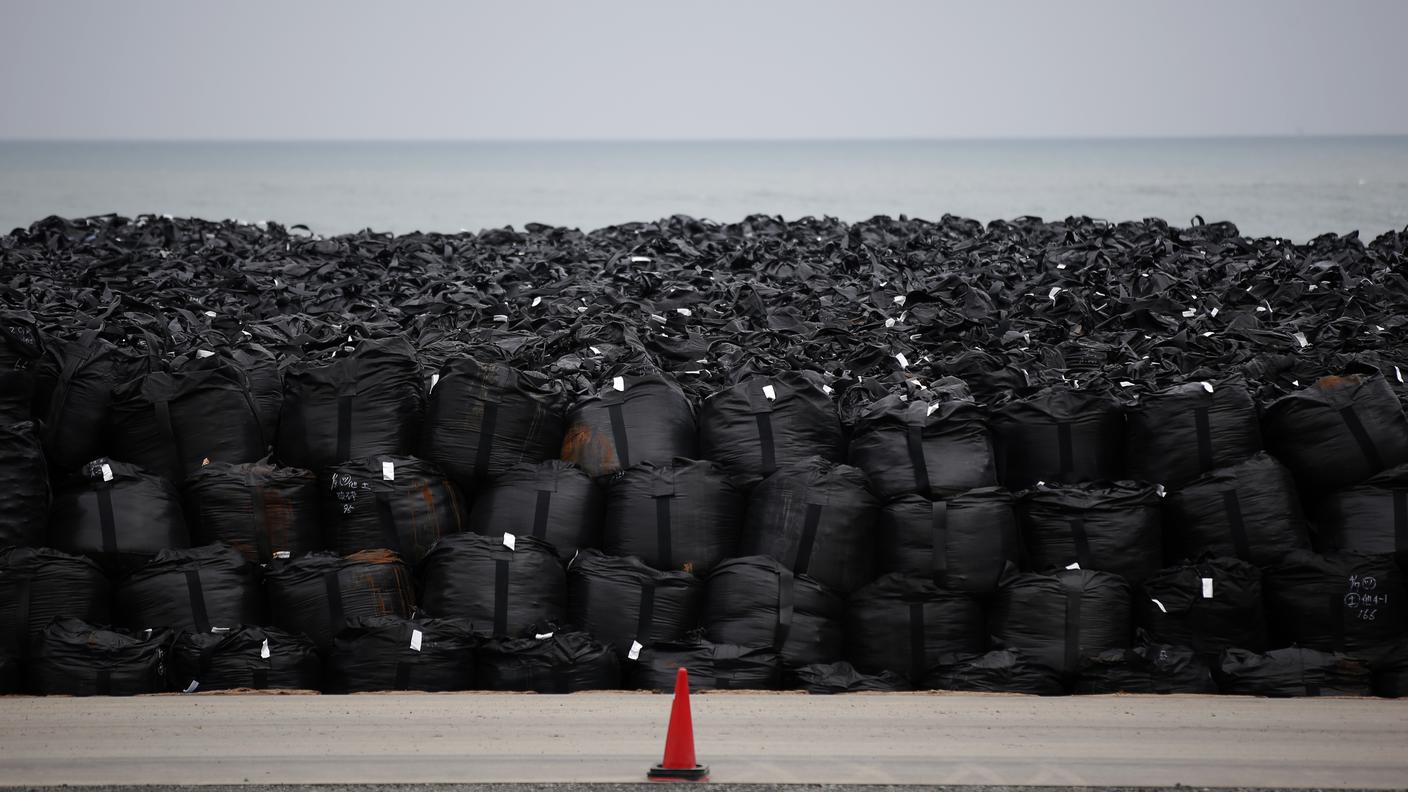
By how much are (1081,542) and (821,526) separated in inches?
39.4

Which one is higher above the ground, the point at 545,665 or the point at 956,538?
the point at 956,538

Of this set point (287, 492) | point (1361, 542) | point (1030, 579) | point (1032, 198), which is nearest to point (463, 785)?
point (287, 492)

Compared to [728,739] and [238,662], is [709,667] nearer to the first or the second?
[728,739]

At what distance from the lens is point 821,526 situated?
471 centimetres

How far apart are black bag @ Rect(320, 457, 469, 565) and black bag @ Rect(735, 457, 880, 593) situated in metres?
1.25

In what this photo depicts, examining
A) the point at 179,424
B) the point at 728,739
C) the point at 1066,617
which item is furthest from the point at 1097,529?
the point at 179,424

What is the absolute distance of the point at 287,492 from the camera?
191 inches

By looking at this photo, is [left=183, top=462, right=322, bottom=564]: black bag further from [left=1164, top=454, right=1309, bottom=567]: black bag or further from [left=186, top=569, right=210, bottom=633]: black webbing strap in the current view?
[left=1164, top=454, right=1309, bottom=567]: black bag

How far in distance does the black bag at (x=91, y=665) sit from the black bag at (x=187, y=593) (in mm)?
150

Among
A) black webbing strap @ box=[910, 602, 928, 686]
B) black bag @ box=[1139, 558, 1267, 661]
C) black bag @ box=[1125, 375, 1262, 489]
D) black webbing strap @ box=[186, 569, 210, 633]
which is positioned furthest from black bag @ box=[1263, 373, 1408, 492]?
black webbing strap @ box=[186, 569, 210, 633]

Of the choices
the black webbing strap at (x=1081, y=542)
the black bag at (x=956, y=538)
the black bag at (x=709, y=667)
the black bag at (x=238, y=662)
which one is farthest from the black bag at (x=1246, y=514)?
the black bag at (x=238, y=662)

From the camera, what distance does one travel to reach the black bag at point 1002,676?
14.9 ft

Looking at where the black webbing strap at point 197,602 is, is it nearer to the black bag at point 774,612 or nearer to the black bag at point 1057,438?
the black bag at point 774,612

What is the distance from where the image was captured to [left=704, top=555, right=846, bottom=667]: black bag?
4594mm
